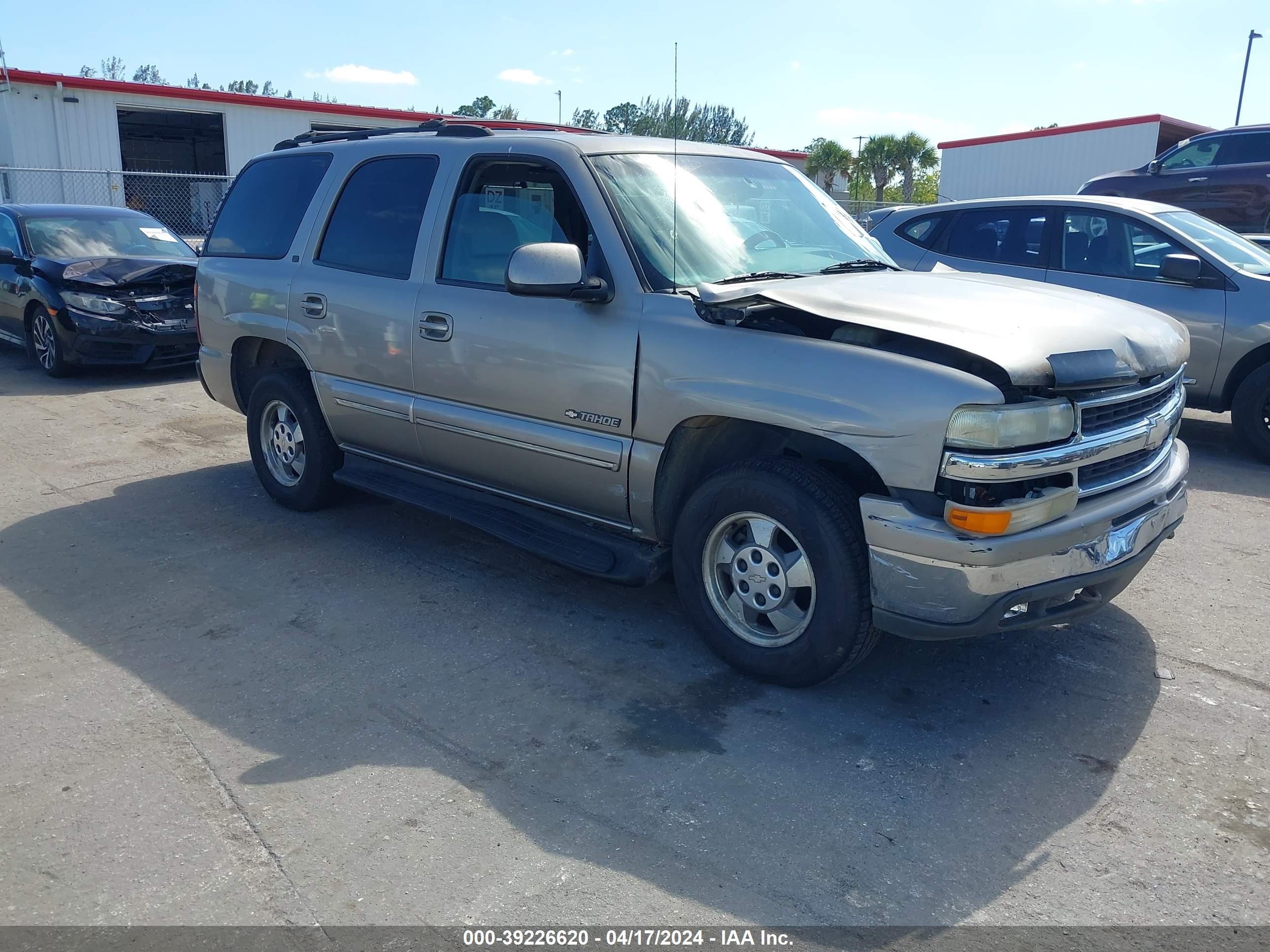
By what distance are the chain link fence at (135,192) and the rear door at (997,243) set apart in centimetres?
1375

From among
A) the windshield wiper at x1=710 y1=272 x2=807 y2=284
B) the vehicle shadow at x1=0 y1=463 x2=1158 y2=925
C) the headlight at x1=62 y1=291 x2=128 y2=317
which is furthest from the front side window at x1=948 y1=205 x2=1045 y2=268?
the headlight at x1=62 y1=291 x2=128 y2=317

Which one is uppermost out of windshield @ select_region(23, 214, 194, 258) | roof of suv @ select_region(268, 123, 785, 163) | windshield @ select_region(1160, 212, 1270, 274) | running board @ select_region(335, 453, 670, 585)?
roof of suv @ select_region(268, 123, 785, 163)

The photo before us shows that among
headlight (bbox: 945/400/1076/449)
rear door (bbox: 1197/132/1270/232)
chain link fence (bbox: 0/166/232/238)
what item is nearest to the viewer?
headlight (bbox: 945/400/1076/449)

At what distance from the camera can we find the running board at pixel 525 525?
14.0 ft

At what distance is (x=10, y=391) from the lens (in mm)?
10109

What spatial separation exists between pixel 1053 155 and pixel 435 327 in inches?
1057

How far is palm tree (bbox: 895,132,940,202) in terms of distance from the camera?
151 feet

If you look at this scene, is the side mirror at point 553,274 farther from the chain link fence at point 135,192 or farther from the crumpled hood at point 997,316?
the chain link fence at point 135,192

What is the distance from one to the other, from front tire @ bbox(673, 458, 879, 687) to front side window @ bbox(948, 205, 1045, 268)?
16.9 ft

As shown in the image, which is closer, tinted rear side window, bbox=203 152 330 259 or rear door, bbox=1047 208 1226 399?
tinted rear side window, bbox=203 152 330 259

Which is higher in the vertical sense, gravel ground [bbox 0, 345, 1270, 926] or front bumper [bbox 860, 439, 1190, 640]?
front bumper [bbox 860, 439, 1190, 640]

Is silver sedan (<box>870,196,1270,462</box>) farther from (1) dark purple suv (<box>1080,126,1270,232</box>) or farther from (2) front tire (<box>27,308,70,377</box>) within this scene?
(2) front tire (<box>27,308,70,377</box>)

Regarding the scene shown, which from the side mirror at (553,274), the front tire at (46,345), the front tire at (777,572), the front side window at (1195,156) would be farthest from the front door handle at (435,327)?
the front side window at (1195,156)

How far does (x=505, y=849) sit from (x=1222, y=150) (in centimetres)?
1455
